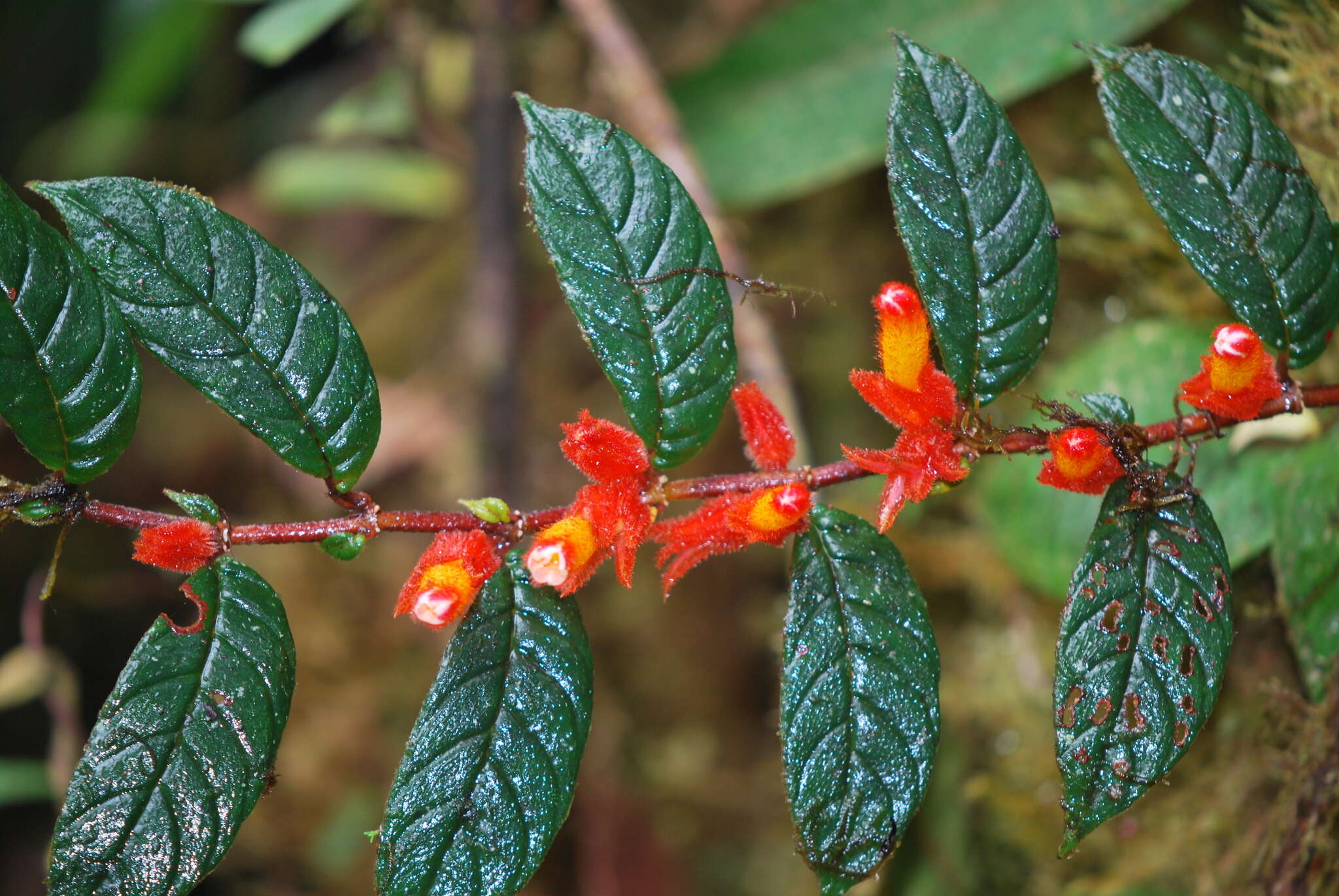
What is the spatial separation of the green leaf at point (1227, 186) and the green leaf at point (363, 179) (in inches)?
97.6

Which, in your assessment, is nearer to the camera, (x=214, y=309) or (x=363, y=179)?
(x=214, y=309)

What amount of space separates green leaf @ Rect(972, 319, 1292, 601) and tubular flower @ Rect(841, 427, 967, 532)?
637 millimetres

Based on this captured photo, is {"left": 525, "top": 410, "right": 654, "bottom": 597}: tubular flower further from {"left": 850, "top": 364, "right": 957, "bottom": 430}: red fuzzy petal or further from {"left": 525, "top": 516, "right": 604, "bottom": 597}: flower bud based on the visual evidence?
{"left": 850, "top": 364, "right": 957, "bottom": 430}: red fuzzy petal

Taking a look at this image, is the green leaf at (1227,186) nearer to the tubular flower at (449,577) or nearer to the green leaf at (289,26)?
the tubular flower at (449,577)

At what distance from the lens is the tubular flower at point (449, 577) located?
1.02 m

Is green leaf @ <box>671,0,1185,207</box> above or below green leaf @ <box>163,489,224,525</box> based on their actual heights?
below

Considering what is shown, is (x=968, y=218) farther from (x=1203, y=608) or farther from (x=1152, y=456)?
(x=1152, y=456)

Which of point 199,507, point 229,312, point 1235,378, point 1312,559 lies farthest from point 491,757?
point 1312,559

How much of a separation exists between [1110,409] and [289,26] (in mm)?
1910

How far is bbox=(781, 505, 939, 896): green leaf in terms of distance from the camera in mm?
1087

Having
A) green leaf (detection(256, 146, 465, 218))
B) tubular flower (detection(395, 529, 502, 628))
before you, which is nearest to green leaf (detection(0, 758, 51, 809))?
green leaf (detection(256, 146, 465, 218))

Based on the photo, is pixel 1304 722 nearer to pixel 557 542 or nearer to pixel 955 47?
pixel 557 542

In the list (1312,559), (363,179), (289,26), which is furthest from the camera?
(363,179)

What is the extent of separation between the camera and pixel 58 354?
3.43 feet
